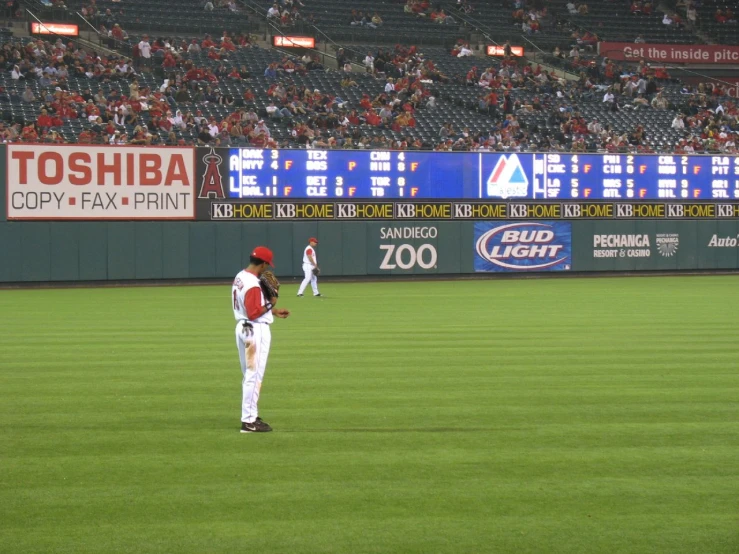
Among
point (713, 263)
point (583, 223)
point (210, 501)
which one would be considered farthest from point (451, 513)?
point (713, 263)

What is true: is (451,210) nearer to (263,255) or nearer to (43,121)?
(43,121)

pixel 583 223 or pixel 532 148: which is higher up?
pixel 532 148

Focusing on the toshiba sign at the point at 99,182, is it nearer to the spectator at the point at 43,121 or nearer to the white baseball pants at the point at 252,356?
the spectator at the point at 43,121

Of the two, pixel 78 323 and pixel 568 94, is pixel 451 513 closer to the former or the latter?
pixel 78 323

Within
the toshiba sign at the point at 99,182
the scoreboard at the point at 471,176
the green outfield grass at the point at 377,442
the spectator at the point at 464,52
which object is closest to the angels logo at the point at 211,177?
the scoreboard at the point at 471,176

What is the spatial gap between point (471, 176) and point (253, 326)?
28111 mm

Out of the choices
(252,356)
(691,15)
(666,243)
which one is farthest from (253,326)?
(691,15)

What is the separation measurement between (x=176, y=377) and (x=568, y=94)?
107 ft

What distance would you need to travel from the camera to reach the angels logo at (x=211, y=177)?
34469mm

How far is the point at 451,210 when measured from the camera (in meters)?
37.6

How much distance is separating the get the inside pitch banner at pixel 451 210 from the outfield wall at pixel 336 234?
0.04 meters

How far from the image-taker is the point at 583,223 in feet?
129

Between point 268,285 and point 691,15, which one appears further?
point 691,15

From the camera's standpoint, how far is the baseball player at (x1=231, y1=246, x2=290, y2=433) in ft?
32.1
